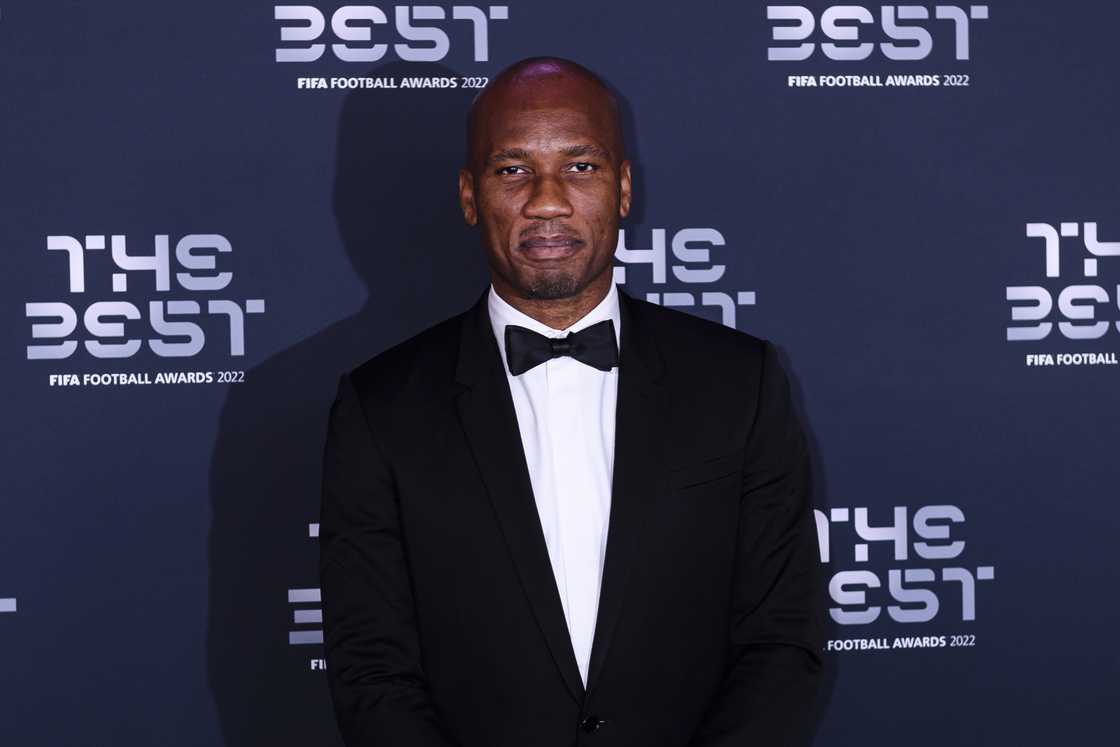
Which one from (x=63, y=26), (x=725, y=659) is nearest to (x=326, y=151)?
(x=63, y=26)

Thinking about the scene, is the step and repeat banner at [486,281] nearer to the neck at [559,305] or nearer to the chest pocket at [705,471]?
the neck at [559,305]

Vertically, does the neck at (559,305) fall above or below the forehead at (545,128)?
below

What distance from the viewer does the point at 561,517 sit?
2.01 meters

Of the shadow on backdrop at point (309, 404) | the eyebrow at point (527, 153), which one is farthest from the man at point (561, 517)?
the shadow on backdrop at point (309, 404)

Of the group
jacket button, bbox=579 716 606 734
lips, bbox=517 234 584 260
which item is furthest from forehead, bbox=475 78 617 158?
jacket button, bbox=579 716 606 734

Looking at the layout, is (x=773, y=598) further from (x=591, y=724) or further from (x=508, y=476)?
(x=508, y=476)

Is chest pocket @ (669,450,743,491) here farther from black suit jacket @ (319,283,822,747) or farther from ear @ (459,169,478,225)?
A: ear @ (459,169,478,225)

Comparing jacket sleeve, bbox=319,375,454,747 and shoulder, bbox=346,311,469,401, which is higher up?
shoulder, bbox=346,311,469,401

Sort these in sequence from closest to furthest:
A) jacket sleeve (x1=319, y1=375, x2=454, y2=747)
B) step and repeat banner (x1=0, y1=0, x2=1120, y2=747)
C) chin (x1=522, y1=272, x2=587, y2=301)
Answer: jacket sleeve (x1=319, y1=375, x2=454, y2=747), chin (x1=522, y1=272, x2=587, y2=301), step and repeat banner (x1=0, y1=0, x2=1120, y2=747)

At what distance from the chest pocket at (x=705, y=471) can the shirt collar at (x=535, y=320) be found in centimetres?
26

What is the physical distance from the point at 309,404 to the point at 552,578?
1.26 metres

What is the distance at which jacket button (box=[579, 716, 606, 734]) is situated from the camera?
6.30 ft

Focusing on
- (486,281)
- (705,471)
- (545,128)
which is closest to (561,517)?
(705,471)

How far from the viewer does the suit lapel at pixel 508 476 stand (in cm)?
192
